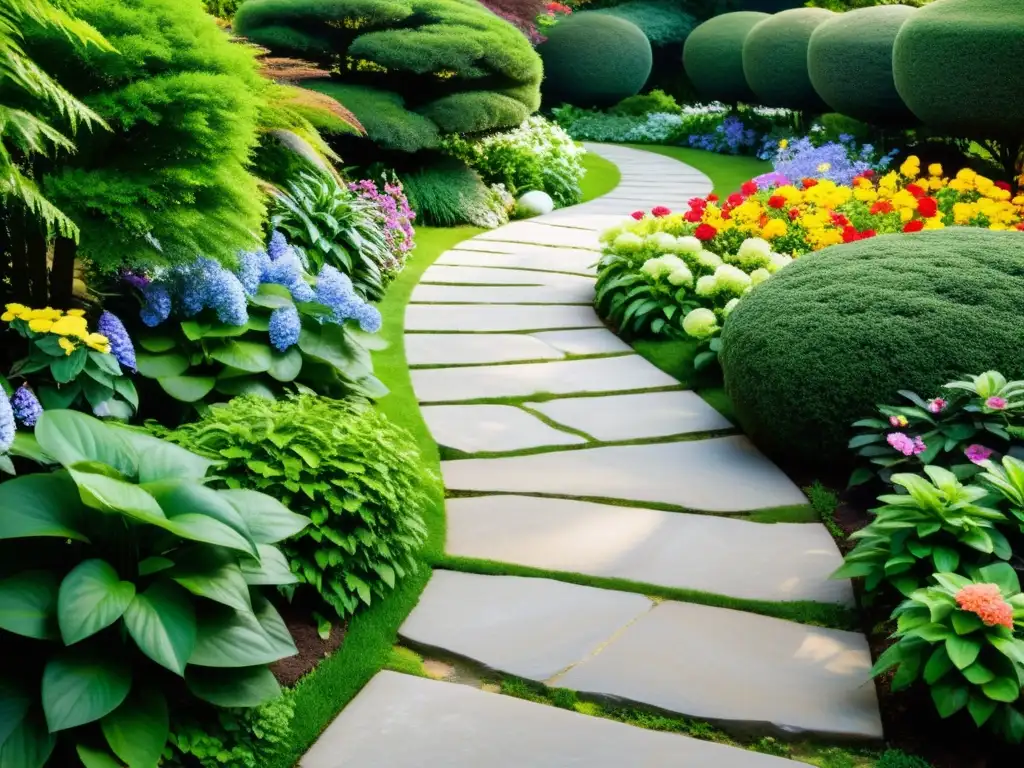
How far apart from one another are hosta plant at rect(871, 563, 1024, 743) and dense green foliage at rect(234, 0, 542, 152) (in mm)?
6151

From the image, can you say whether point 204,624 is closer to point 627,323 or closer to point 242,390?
point 242,390

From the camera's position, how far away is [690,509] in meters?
3.41

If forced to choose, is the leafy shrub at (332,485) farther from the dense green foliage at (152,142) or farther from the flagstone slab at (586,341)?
the flagstone slab at (586,341)

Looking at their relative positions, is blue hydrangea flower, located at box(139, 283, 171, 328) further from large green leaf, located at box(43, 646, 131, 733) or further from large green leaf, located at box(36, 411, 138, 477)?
large green leaf, located at box(43, 646, 131, 733)

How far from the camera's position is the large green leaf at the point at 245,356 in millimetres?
3617

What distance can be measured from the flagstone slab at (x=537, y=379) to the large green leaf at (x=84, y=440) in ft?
6.89

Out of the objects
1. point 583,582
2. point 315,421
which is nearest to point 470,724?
point 583,582

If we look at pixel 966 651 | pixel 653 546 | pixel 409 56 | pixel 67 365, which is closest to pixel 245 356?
pixel 67 365

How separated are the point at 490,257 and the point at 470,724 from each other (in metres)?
5.23

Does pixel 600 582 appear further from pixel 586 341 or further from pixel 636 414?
pixel 586 341

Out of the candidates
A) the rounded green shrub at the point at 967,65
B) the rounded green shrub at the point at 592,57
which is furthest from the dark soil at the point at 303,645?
the rounded green shrub at the point at 592,57

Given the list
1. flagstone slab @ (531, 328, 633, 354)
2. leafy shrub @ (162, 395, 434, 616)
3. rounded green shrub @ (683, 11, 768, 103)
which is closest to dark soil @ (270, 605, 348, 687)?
leafy shrub @ (162, 395, 434, 616)

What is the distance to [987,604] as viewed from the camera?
2.22 m

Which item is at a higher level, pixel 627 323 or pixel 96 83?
pixel 96 83
